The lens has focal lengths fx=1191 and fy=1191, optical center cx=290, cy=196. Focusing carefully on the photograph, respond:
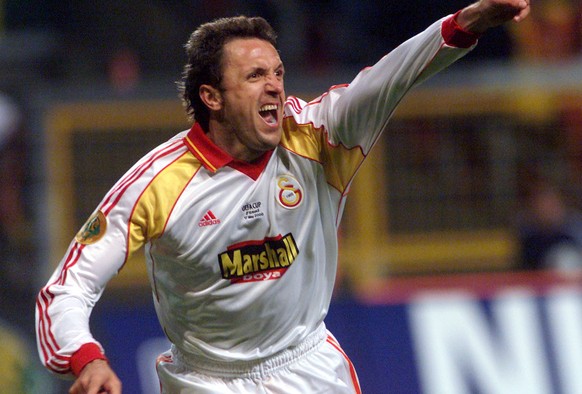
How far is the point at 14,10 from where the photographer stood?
31.4ft

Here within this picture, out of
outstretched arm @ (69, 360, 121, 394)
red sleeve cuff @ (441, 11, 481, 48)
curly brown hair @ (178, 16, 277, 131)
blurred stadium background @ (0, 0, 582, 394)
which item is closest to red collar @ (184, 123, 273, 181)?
curly brown hair @ (178, 16, 277, 131)

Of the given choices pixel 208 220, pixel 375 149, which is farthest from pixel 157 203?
pixel 375 149

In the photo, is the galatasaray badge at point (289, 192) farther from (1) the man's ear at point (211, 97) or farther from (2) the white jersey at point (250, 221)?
(1) the man's ear at point (211, 97)

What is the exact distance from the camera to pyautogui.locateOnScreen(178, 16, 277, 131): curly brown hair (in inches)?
160

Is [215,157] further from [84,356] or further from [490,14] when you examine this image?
[490,14]

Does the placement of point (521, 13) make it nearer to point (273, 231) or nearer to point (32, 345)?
point (273, 231)

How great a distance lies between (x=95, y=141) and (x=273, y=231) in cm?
542

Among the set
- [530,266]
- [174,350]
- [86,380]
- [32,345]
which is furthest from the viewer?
[530,266]

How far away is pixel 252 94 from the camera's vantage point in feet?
13.1

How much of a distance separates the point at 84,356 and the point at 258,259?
77cm

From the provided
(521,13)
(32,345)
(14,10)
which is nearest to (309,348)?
(521,13)

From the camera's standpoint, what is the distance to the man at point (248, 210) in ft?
12.8

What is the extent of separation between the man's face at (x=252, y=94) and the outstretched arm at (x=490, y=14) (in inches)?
26.6

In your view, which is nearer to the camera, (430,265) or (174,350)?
(174,350)
